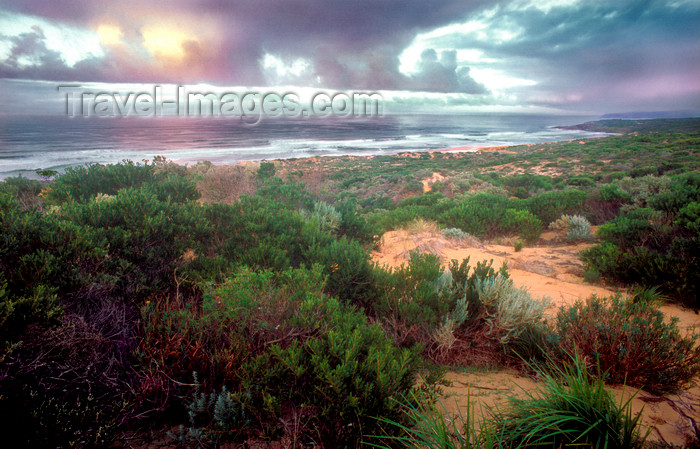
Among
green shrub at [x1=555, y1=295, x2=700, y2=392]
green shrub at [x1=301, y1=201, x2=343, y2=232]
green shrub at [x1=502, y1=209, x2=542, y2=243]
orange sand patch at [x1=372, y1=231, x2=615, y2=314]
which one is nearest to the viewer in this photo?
green shrub at [x1=555, y1=295, x2=700, y2=392]

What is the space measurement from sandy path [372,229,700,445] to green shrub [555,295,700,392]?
120mm

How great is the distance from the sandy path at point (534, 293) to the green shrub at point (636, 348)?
120 mm

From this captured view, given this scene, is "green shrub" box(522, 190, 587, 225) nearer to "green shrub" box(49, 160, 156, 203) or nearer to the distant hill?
"green shrub" box(49, 160, 156, 203)

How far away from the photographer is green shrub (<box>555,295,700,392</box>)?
2.56 meters

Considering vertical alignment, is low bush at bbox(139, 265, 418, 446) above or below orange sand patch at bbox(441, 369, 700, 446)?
above

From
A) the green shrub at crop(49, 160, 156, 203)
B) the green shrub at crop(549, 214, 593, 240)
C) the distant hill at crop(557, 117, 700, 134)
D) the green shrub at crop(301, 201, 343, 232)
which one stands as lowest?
the green shrub at crop(549, 214, 593, 240)

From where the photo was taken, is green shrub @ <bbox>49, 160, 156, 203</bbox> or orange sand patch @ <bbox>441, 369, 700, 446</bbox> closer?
orange sand patch @ <bbox>441, 369, 700, 446</bbox>

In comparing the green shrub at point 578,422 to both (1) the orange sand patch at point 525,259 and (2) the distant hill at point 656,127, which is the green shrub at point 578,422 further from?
(2) the distant hill at point 656,127

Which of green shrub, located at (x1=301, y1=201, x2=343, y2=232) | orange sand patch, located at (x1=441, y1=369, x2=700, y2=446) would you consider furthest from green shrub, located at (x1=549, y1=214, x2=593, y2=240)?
orange sand patch, located at (x1=441, y1=369, x2=700, y2=446)

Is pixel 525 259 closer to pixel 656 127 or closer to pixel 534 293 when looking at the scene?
pixel 534 293

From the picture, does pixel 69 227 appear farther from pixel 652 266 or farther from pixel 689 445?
pixel 652 266

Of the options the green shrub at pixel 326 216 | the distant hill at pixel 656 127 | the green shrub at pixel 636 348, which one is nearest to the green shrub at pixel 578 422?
the green shrub at pixel 636 348

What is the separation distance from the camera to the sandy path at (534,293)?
2229 mm

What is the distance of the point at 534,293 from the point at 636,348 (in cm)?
227
